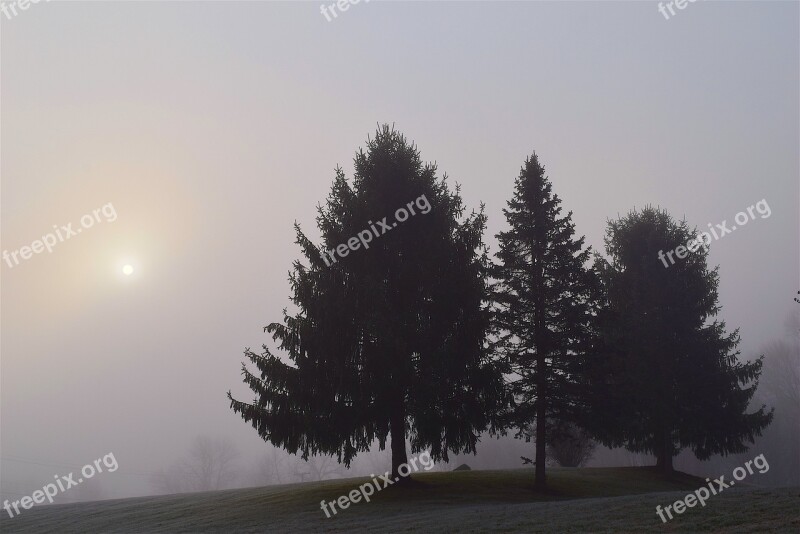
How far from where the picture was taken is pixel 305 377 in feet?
73.9

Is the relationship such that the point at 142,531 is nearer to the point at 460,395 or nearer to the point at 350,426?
the point at 350,426

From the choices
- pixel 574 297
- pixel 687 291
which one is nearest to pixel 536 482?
pixel 574 297

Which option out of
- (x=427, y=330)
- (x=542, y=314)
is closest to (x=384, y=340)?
(x=427, y=330)

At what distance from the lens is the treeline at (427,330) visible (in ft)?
73.3

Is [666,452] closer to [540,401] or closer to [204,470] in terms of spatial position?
[540,401]

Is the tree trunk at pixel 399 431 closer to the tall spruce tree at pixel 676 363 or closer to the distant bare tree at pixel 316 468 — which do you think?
the tall spruce tree at pixel 676 363

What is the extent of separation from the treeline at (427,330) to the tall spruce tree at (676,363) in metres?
2.66

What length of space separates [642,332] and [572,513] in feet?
69.1

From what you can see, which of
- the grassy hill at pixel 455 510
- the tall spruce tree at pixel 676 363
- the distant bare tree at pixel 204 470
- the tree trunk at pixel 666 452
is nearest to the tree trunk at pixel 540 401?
the grassy hill at pixel 455 510

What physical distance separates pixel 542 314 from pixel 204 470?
9708 centimetres

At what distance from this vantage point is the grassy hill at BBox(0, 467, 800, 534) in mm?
14266

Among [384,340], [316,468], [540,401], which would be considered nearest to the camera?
[384,340]

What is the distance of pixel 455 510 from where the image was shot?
714 inches

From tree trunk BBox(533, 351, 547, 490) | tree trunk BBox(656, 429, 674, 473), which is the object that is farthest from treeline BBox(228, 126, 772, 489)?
tree trunk BBox(656, 429, 674, 473)
